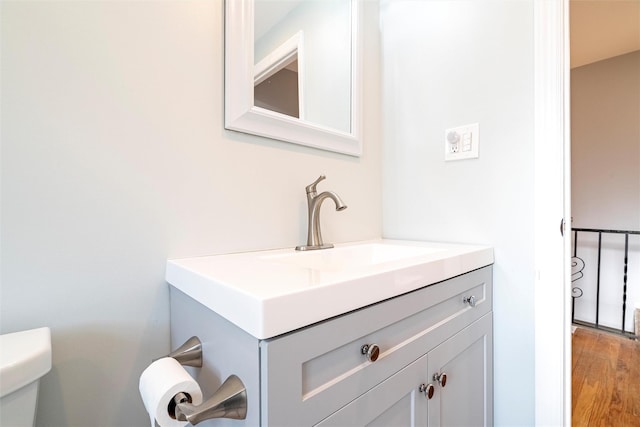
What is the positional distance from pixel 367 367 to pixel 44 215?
736 mm

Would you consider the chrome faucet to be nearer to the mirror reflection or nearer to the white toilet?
the mirror reflection

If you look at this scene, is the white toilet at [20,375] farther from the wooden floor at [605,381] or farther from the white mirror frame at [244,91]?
the wooden floor at [605,381]

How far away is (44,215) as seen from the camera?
1.98 ft

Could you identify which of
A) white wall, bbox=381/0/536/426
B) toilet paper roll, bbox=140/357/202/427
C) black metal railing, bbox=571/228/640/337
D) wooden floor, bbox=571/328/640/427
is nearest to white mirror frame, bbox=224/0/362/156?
white wall, bbox=381/0/536/426

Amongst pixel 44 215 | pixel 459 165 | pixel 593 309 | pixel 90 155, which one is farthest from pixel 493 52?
pixel 593 309

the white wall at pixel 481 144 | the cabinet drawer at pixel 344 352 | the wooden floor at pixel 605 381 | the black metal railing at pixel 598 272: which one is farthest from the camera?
the black metal railing at pixel 598 272

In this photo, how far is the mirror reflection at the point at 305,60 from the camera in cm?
92

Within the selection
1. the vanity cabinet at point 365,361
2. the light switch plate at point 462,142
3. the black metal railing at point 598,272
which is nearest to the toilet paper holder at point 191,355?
the vanity cabinet at point 365,361

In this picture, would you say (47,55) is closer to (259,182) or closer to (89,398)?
(259,182)

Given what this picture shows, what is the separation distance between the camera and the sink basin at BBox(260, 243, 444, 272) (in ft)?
2.97

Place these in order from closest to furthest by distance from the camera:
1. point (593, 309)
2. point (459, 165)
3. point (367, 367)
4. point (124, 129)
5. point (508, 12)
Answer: point (367, 367) → point (124, 129) → point (508, 12) → point (459, 165) → point (593, 309)

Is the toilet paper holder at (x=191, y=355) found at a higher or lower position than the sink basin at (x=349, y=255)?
lower

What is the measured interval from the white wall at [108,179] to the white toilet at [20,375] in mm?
135

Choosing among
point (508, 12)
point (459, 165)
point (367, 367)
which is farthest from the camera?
point (459, 165)
